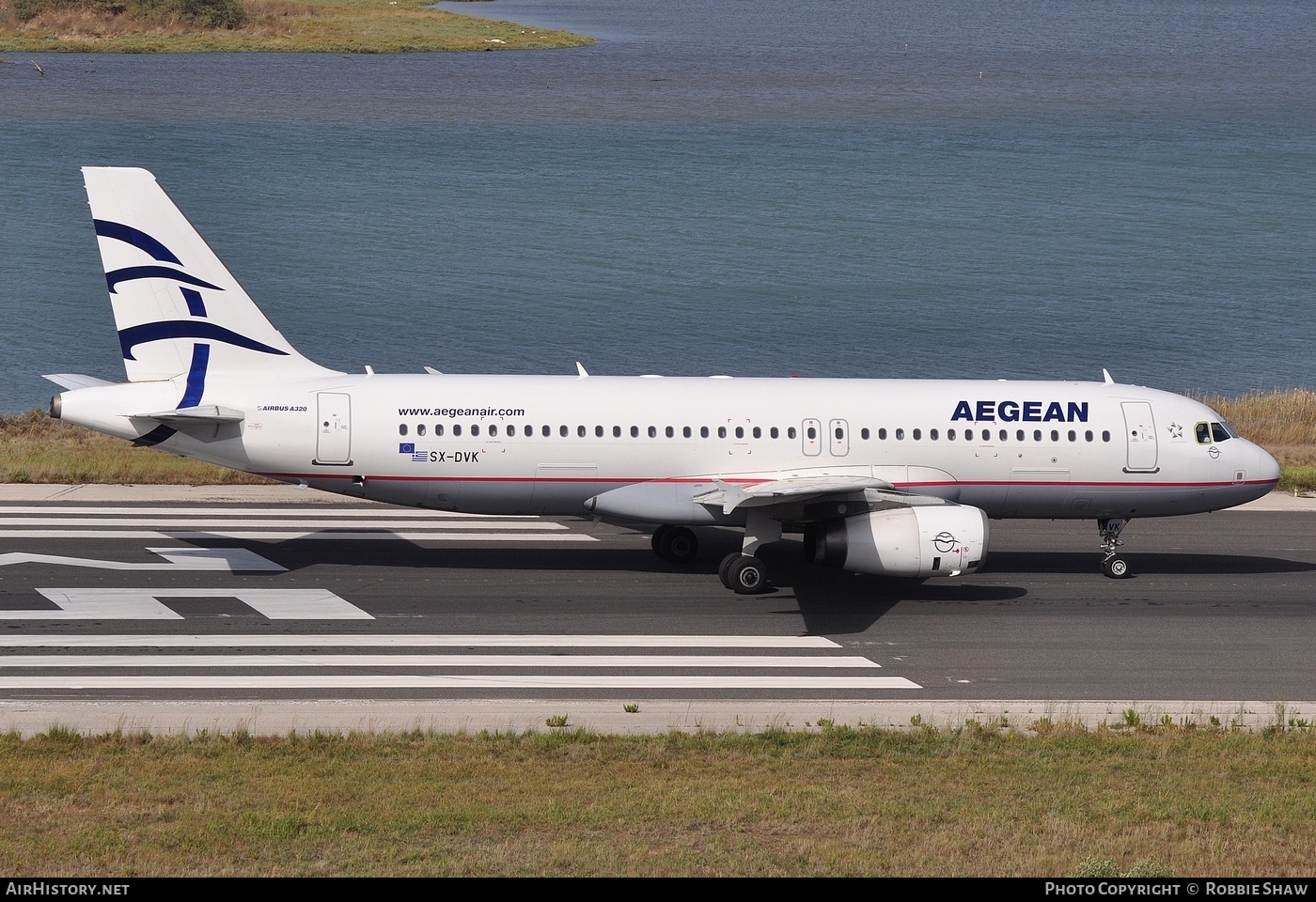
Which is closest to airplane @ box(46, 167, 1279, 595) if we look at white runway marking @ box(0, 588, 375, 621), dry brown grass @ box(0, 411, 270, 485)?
white runway marking @ box(0, 588, 375, 621)

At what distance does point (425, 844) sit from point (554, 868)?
1.47m

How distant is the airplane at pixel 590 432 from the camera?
28.8 meters

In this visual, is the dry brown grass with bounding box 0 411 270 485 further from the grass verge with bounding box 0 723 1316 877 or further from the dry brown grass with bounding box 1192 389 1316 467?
the dry brown grass with bounding box 1192 389 1316 467

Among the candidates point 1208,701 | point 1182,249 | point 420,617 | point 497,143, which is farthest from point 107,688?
point 497,143

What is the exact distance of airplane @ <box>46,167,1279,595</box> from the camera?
2878 cm

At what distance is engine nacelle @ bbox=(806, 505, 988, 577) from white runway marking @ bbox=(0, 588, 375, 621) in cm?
835

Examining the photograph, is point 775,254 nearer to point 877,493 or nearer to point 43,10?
point 877,493

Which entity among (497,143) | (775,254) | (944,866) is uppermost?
(497,143)

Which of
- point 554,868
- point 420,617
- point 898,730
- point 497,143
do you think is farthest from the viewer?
point 497,143

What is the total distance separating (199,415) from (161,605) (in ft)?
11.6

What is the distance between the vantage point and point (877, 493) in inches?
1115

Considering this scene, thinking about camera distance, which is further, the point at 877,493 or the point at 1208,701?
the point at 877,493

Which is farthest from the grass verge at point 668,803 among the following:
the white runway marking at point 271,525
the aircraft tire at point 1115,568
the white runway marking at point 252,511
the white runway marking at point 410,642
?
the white runway marking at point 252,511

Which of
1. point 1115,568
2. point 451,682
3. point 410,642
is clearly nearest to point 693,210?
point 1115,568
